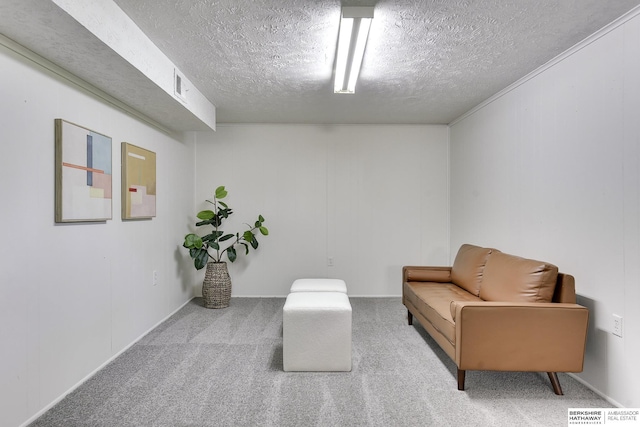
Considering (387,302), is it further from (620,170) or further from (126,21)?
(126,21)

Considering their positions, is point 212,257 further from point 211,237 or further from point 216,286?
point 216,286

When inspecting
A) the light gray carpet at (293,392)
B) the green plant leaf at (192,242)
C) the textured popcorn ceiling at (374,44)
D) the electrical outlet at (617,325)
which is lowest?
the light gray carpet at (293,392)

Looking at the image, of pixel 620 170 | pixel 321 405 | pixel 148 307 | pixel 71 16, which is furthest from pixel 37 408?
pixel 620 170

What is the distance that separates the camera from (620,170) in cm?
208

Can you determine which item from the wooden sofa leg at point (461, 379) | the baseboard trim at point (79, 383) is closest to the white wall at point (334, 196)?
the baseboard trim at point (79, 383)

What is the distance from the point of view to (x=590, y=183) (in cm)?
230

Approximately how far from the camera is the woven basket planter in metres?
4.12

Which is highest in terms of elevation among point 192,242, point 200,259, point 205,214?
point 205,214

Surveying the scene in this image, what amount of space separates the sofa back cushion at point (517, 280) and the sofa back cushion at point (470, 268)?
13cm

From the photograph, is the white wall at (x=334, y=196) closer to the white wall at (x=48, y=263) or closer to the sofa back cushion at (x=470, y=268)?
the sofa back cushion at (x=470, y=268)

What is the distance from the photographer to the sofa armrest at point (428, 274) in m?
3.64

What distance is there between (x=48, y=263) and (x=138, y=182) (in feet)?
4.11

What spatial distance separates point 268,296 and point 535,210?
342 cm

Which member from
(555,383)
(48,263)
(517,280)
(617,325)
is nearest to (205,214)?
(48,263)
